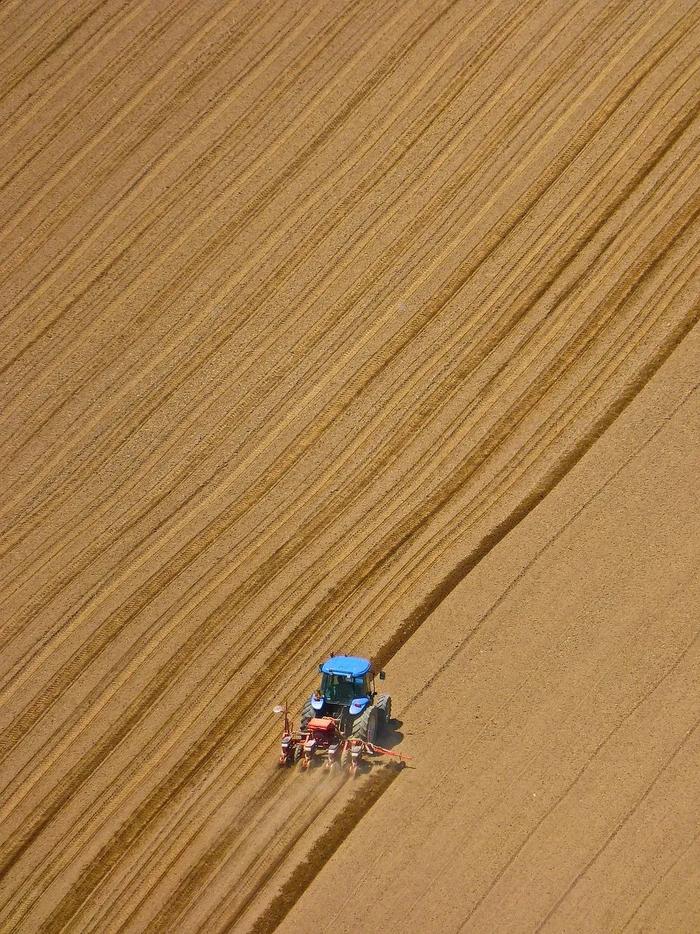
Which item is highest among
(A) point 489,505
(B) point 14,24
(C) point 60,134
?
(B) point 14,24

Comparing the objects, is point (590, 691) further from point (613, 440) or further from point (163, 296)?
point (163, 296)

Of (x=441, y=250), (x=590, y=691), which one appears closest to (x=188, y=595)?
(x=590, y=691)

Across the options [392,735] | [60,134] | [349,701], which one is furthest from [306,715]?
[60,134]

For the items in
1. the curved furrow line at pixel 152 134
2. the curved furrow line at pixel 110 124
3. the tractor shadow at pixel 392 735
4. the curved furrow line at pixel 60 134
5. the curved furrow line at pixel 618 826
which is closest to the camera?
the curved furrow line at pixel 618 826

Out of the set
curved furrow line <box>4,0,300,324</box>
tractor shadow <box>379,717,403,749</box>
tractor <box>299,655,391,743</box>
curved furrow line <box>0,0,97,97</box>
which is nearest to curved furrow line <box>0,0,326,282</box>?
curved furrow line <box>4,0,300,324</box>

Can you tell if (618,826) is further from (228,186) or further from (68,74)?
(68,74)

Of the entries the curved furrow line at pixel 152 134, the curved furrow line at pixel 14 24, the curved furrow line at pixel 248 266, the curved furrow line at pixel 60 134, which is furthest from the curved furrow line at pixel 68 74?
the curved furrow line at pixel 248 266

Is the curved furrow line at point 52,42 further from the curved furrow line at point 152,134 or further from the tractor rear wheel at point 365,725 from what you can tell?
the tractor rear wheel at point 365,725
